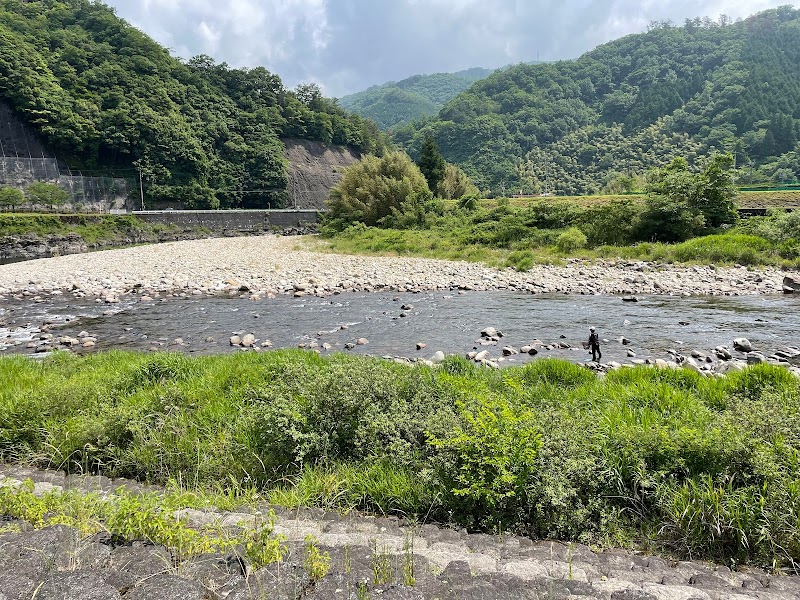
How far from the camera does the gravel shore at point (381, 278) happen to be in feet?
59.3

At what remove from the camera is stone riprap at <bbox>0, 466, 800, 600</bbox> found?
2.49 metres

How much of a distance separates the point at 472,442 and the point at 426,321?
31.2 ft

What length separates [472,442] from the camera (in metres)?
4.05

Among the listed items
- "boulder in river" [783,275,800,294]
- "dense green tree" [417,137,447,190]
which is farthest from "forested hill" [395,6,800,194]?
"boulder in river" [783,275,800,294]

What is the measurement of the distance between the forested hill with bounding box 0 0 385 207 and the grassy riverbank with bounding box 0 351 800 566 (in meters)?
81.3

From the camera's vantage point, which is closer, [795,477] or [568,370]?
[795,477]

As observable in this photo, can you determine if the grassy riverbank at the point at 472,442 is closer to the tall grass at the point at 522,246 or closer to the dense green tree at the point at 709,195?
the tall grass at the point at 522,246

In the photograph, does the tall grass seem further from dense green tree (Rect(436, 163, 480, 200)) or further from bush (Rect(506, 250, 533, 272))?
dense green tree (Rect(436, 163, 480, 200))

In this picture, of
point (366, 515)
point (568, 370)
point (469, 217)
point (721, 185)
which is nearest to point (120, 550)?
point (366, 515)

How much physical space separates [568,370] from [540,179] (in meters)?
107

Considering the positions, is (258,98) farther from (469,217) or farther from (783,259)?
(783,259)

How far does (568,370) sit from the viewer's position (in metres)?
7.30

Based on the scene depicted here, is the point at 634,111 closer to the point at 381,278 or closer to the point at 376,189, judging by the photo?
the point at 376,189

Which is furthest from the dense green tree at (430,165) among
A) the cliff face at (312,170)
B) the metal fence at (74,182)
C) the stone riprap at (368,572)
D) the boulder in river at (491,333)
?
the stone riprap at (368,572)
